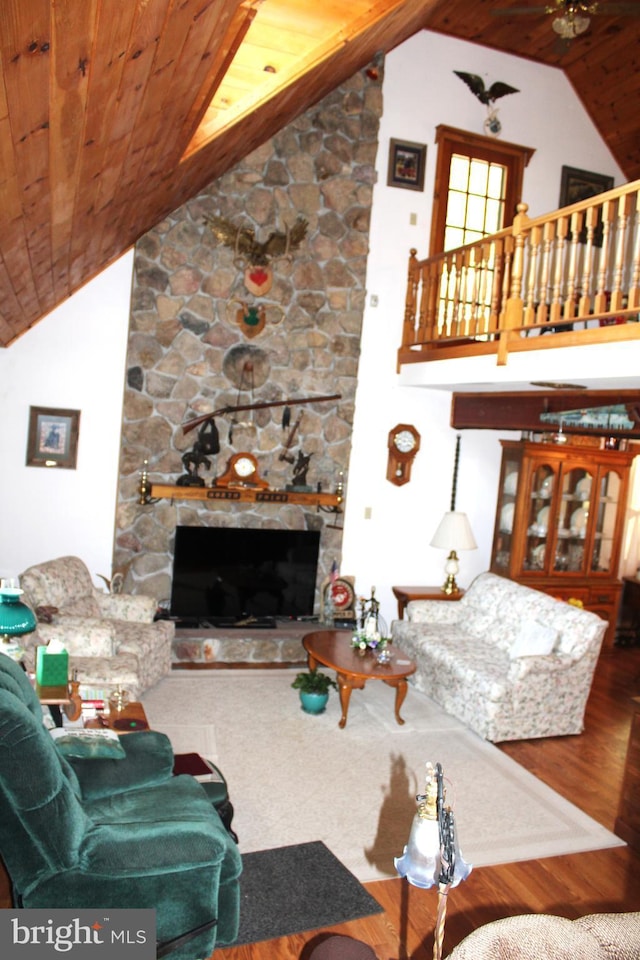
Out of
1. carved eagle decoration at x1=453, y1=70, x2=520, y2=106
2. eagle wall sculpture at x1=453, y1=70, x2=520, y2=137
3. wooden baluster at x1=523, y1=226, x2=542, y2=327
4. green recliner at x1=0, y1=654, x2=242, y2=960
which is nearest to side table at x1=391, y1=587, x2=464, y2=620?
wooden baluster at x1=523, y1=226, x2=542, y2=327

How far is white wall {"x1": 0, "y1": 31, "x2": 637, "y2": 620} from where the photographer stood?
5.99m

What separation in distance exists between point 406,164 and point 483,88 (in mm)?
1118

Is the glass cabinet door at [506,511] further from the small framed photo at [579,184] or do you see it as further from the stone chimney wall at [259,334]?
the small framed photo at [579,184]

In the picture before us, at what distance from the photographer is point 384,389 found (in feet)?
22.7

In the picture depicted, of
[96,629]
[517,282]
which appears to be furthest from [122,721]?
[517,282]

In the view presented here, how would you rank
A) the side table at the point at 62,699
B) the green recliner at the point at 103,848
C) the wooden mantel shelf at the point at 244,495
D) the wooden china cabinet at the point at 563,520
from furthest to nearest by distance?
1. the wooden china cabinet at the point at 563,520
2. the wooden mantel shelf at the point at 244,495
3. the side table at the point at 62,699
4. the green recliner at the point at 103,848

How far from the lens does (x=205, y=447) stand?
6.37 meters

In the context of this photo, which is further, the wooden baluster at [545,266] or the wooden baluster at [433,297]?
the wooden baluster at [433,297]

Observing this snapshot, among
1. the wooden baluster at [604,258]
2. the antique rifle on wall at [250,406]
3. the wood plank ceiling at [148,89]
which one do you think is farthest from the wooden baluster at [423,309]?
the wooden baluster at [604,258]

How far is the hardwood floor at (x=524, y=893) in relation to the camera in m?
3.00

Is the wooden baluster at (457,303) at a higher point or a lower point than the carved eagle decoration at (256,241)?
lower

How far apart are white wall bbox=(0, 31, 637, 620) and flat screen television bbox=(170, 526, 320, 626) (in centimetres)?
48

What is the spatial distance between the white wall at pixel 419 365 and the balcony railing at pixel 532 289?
26 centimetres

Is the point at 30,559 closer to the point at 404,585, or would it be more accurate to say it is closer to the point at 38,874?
the point at 404,585
